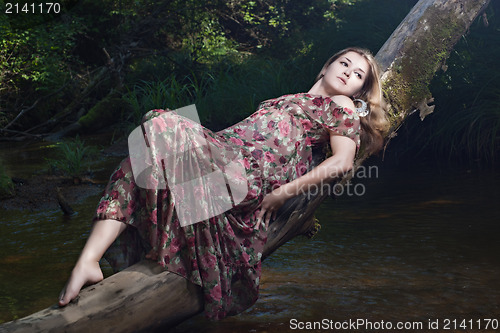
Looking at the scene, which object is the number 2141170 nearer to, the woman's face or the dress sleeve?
the woman's face

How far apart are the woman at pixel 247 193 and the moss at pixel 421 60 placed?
0.71 m

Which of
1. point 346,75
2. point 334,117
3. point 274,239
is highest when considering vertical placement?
point 346,75

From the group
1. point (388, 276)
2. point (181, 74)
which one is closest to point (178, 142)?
point (388, 276)

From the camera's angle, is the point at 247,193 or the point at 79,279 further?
the point at 247,193

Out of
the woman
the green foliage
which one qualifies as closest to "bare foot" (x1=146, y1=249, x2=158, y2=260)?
the woman

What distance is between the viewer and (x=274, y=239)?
2.82 metres

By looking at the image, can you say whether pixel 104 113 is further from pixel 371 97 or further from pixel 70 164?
pixel 371 97

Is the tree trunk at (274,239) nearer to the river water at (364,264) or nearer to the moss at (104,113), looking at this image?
the river water at (364,264)

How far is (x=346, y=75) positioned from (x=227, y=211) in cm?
118

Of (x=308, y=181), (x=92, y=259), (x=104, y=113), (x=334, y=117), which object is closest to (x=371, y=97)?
(x=334, y=117)

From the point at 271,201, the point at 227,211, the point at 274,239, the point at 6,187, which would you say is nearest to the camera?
the point at 227,211

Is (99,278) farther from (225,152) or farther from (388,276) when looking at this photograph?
(388,276)

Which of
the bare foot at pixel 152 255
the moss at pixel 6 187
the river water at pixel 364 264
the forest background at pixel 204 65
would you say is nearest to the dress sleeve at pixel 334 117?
the river water at pixel 364 264

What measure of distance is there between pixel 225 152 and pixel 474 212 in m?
2.50
